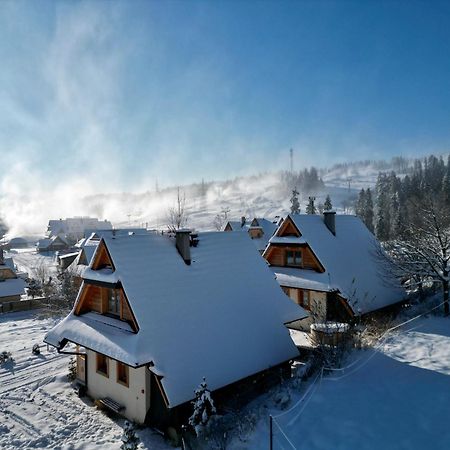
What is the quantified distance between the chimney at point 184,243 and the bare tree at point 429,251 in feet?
43.8

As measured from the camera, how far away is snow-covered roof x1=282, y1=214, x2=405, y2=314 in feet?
72.6

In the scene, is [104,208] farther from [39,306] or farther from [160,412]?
[160,412]

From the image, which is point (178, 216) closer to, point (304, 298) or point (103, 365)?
point (304, 298)

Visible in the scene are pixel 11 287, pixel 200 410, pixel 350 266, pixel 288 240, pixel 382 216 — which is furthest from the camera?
pixel 382 216

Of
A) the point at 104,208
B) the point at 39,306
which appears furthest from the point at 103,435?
the point at 104,208

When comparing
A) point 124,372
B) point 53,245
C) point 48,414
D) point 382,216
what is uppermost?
point 382,216

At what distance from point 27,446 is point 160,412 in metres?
4.53

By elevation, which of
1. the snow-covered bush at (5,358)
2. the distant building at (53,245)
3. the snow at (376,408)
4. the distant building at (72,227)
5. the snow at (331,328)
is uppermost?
the distant building at (72,227)

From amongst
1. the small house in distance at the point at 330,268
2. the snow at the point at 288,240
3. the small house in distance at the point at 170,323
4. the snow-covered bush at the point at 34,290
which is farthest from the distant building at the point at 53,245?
the small house in distance at the point at 170,323

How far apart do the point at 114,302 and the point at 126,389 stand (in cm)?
343

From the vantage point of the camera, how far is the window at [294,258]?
81.4 ft

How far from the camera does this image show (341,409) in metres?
10.8

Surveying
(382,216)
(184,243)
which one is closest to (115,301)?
(184,243)

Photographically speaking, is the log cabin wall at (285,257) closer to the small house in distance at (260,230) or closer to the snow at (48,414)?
the snow at (48,414)
